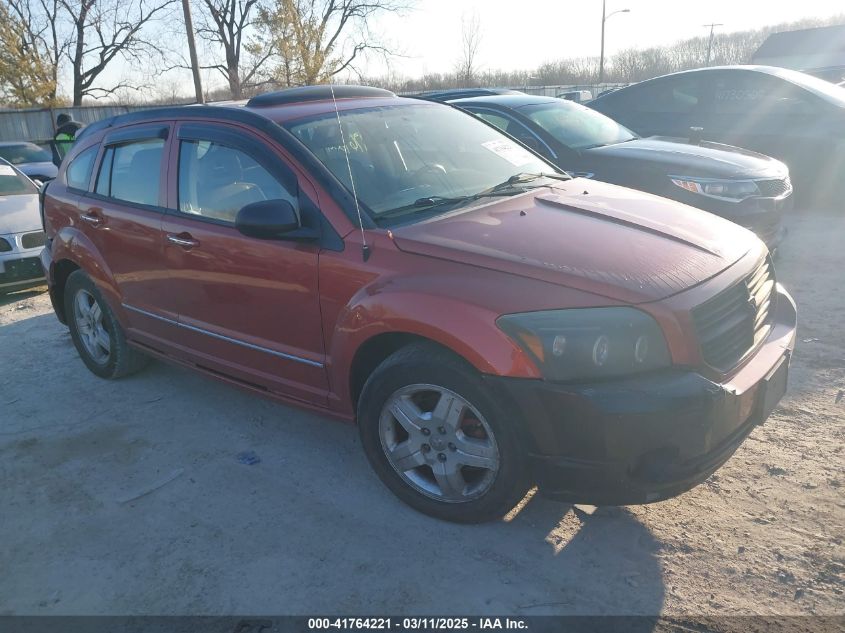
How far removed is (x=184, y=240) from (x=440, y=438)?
1.85 metres

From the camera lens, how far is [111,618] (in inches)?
105

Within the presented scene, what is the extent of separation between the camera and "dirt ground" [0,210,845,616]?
2.64 m

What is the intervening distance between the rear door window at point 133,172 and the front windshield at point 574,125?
4.02 m

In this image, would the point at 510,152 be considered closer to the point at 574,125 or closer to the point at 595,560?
the point at 595,560

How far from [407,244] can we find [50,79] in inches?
1281

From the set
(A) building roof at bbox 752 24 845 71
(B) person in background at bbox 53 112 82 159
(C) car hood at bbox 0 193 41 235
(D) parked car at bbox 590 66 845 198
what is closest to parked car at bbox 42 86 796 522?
(C) car hood at bbox 0 193 41 235

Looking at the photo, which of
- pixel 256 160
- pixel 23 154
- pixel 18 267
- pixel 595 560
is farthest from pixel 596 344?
pixel 23 154

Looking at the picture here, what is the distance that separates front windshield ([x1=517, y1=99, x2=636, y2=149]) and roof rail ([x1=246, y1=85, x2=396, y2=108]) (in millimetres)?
3072

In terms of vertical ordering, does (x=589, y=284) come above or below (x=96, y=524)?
above

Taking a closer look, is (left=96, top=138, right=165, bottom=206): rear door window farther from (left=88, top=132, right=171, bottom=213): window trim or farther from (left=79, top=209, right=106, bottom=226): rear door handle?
(left=79, top=209, right=106, bottom=226): rear door handle

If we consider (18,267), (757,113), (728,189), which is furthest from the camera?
(757,113)

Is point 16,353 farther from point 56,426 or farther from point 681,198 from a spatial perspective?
point 681,198

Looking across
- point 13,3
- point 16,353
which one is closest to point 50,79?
point 13,3

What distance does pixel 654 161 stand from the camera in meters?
6.22
